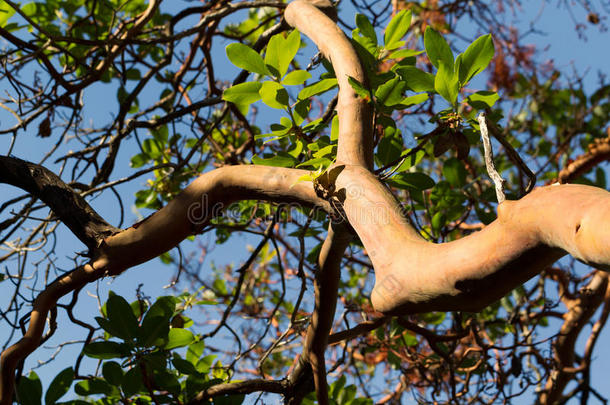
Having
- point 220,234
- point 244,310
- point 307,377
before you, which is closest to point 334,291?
point 307,377

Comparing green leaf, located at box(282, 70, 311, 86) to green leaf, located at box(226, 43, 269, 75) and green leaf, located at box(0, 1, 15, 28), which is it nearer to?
green leaf, located at box(226, 43, 269, 75)

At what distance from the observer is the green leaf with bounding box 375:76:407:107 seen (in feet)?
3.43

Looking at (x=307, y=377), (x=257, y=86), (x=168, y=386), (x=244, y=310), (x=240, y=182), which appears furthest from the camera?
(x=244, y=310)

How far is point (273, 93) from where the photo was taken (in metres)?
1.08

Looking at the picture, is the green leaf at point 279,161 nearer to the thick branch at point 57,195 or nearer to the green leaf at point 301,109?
the green leaf at point 301,109

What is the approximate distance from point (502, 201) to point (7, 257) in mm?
1823

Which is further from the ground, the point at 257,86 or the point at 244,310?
the point at 244,310

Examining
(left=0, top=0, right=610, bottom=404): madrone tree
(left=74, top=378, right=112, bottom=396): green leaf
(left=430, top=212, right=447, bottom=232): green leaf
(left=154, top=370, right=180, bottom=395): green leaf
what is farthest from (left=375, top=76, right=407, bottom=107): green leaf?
(left=74, top=378, right=112, bottom=396): green leaf

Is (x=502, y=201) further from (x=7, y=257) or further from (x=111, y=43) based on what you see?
(x=7, y=257)

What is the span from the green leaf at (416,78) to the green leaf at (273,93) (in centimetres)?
23

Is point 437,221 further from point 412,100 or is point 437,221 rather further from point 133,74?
point 133,74

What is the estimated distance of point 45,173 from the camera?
1143 mm

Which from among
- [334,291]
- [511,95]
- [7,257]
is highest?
[511,95]

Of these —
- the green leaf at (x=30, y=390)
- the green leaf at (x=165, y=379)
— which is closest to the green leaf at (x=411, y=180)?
the green leaf at (x=165, y=379)
